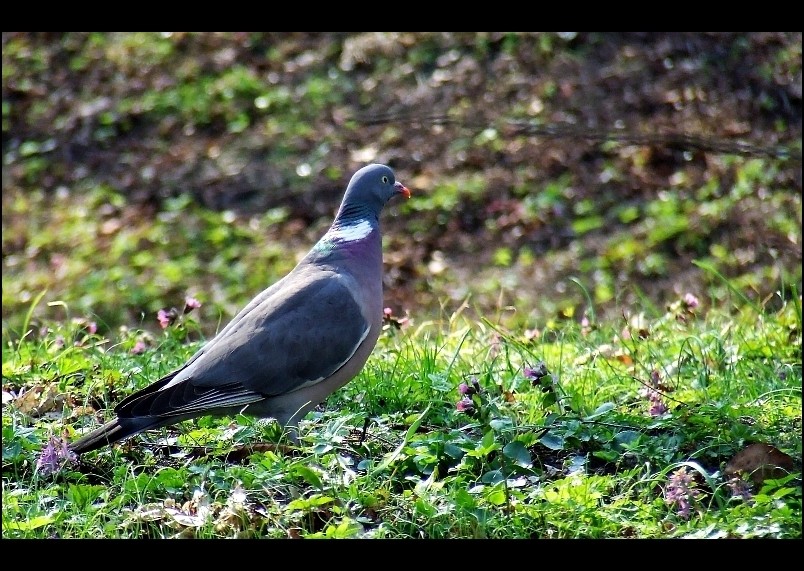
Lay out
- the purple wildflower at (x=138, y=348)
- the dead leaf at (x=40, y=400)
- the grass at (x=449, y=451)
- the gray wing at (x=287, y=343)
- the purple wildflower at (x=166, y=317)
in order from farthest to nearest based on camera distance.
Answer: the purple wildflower at (x=138, y=348), the purple wildflower at (x=166, y=317), the dead leaf at (x=40, y=400), the gray wing at (x=287, y=343), the grass at (x=449, y=451)

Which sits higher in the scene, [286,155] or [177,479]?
[177,479]

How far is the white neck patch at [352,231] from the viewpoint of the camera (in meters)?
4.46

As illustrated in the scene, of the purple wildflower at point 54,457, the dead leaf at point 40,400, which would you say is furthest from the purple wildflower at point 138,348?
the purple wildflower at point 54,457

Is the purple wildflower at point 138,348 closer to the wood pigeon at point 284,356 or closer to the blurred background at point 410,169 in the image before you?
the wood pigeon at point 284,356

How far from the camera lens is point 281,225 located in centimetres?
864

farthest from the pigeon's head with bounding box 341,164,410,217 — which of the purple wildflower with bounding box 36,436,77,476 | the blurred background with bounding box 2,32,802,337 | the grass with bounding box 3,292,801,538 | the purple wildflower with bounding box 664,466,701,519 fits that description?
the blurred background with bounding box 2,32,802,337

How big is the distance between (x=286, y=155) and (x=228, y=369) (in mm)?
5605

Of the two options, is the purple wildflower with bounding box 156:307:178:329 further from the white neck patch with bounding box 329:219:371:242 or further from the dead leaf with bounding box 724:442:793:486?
the dead leaf with bounding box 724:442:793:486

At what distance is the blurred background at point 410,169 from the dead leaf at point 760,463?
3.58 meters

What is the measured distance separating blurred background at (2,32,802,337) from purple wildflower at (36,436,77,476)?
11.9 feet

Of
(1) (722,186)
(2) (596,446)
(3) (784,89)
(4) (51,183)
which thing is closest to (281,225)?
(4) (51,183)

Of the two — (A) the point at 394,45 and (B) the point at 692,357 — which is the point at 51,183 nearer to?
(A) the point at 394,45

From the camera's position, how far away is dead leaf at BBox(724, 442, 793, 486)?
11.5 ft

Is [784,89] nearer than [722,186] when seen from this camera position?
No
